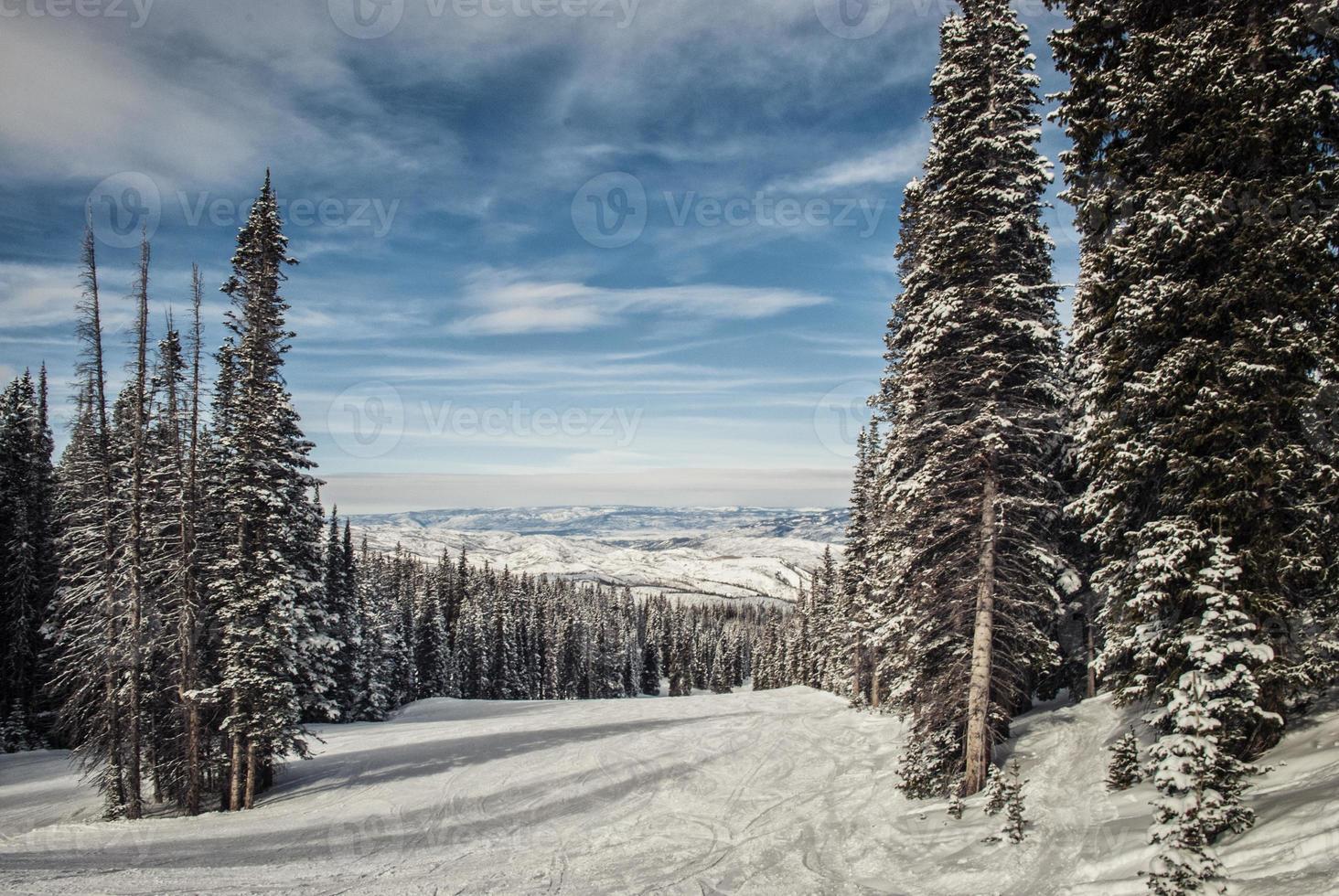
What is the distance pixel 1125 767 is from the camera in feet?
39.2

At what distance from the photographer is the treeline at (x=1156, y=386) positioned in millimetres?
9234

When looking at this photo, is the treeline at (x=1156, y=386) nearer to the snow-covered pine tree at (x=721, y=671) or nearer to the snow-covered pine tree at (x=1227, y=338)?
the snow-covered pine tree at (x=1227, y=338)

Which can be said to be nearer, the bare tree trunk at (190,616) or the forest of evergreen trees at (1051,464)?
the forest of evergreen trees at (1051,464)

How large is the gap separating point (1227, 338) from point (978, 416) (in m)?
4.85

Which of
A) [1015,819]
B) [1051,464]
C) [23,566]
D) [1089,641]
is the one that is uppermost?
[1051,464]

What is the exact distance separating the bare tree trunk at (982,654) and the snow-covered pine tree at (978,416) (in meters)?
0.03

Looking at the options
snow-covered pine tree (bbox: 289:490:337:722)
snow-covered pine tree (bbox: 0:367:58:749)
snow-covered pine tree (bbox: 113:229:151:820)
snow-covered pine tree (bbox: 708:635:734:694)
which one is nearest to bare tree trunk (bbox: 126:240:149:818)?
snow-covered pine tree (bbox: 113:229:151:820)

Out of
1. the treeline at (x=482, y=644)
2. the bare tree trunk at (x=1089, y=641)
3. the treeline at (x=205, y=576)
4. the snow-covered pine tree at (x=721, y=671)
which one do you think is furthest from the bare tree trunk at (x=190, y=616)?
the snow-covered pine tree at (x=721, y=671)

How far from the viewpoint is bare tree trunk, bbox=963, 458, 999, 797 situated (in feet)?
46.7

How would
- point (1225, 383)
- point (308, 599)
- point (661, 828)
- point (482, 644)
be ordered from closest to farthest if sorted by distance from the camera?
1. point (1225, 383)
2. point (661, 828)
3. point (308, 599)
4. point (482, 644)

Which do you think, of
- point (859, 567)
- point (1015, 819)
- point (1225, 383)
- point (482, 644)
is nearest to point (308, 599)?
point (1015, 819)

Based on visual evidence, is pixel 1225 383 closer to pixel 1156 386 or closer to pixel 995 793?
pixel 1156 386

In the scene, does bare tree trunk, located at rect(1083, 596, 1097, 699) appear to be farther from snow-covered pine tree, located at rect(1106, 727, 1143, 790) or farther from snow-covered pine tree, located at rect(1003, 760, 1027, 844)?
snow-covered pine tree, located at rect(1003, 760, 1027, 844)

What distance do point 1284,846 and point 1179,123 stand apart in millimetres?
10518
